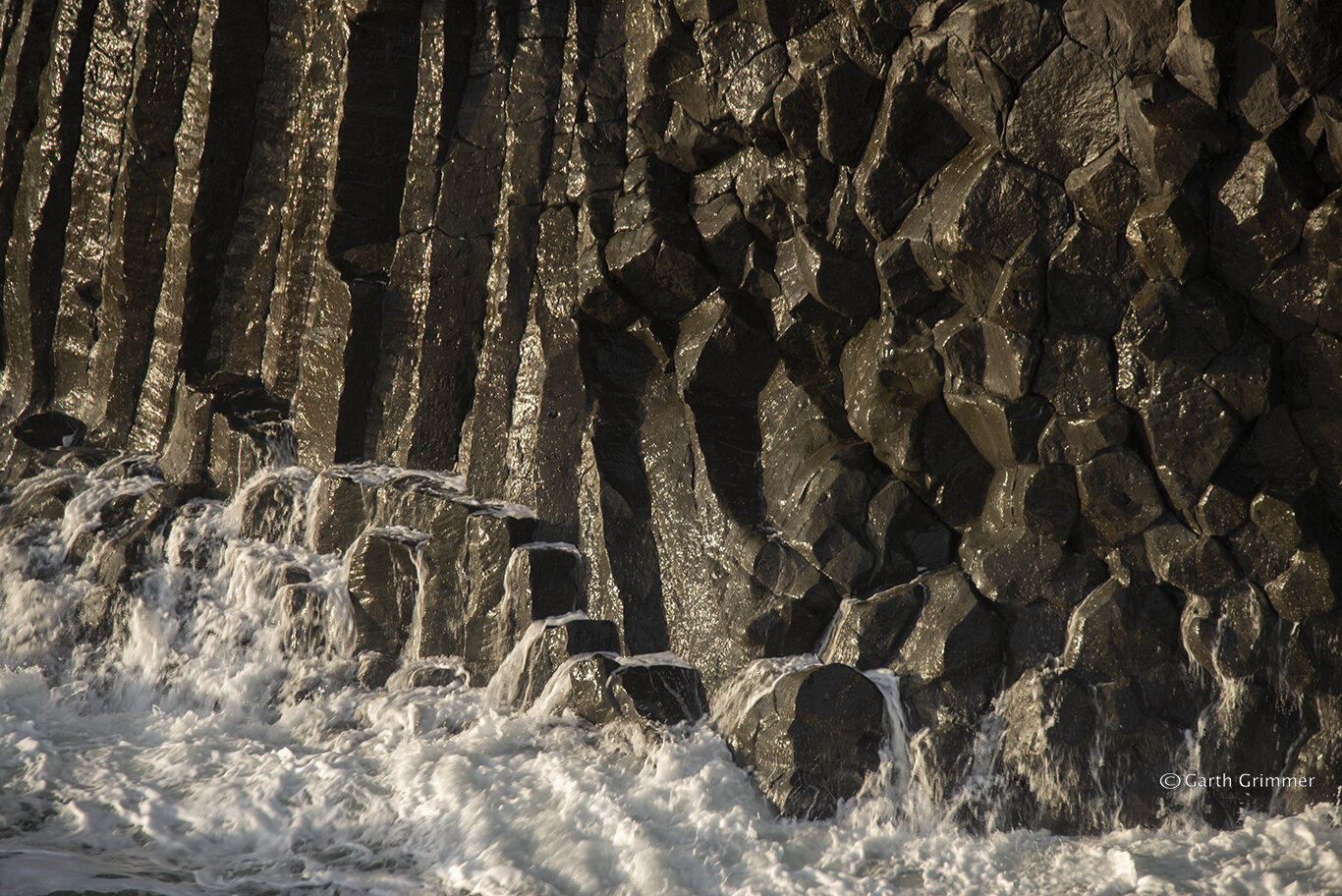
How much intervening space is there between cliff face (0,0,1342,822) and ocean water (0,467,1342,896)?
379mm

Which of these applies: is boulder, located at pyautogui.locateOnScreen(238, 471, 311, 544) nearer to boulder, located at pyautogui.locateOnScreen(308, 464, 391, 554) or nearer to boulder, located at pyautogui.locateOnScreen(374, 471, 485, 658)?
boulder, located at pyautogui.locateOnScreen(308, 464, 391, 554)

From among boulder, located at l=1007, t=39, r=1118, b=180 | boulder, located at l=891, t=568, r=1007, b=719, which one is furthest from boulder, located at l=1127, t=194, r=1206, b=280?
boulder, located at l=891, t=568, r=1007, b=719

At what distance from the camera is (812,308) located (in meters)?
5.02

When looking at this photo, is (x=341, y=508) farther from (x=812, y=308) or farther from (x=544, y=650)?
(x=812, y=308)

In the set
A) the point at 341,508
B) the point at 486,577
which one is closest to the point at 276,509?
the point at 341,508

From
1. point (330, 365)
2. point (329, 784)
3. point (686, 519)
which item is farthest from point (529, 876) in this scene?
point (330, 365)

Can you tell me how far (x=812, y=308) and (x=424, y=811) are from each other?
2.86m

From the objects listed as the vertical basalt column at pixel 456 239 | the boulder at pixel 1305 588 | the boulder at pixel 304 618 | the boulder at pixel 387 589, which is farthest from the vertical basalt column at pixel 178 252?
the boulder at pixel 1305 588

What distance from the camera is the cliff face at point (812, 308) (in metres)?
4.08

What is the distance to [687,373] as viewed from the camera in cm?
526

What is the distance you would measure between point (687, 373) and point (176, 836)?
3.06 m

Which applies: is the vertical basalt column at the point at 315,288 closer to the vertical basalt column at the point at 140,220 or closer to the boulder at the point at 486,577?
the vertical basalt column at the point at 140,220

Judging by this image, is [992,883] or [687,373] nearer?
[992,883]

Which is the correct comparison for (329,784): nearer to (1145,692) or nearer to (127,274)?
(1145,692)
